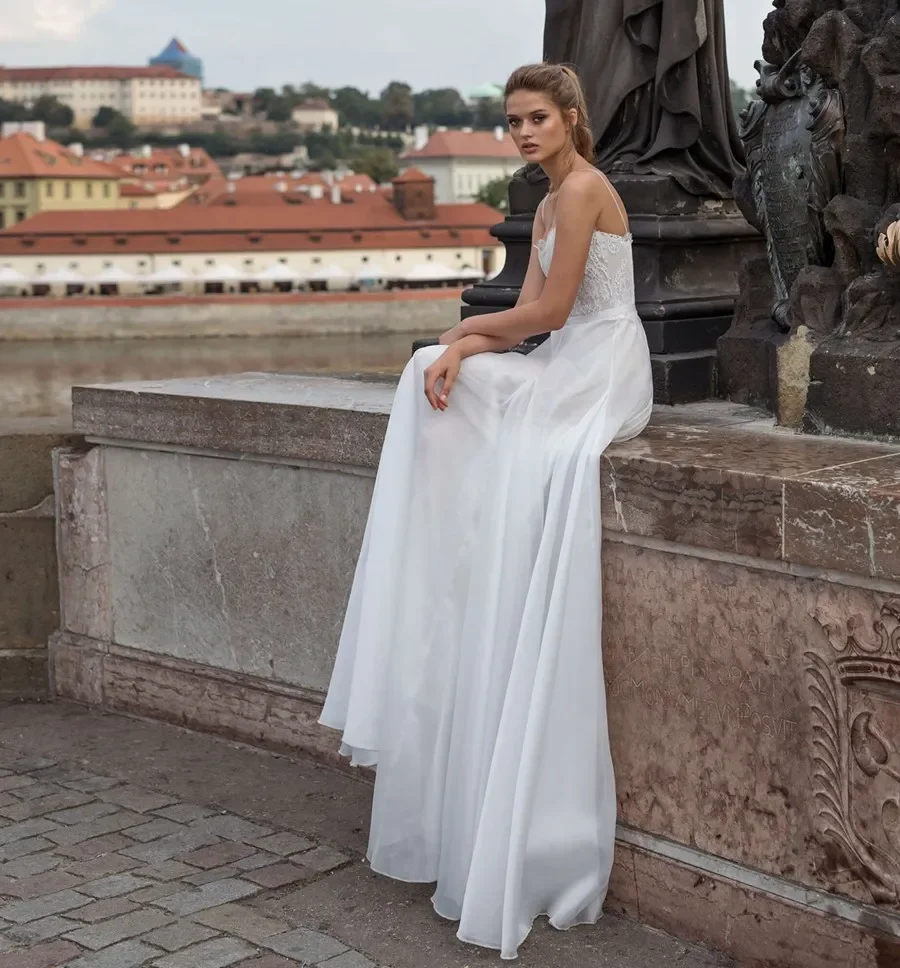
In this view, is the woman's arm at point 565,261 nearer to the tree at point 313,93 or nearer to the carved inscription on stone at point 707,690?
the carved inscription on stone at point 707,690

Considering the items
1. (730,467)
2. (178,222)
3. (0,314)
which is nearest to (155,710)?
(730,467)

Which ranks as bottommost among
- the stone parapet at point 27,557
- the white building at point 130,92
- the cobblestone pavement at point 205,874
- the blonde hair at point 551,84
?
the cobblestone pavement at point 205,874

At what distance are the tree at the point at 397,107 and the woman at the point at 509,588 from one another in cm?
13297

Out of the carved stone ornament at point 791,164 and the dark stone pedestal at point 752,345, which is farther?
the dark stone pedestal at point 752,345

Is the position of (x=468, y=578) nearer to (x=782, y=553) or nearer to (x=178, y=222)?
(x=782, y=553)

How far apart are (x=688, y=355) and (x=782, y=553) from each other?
155 cm

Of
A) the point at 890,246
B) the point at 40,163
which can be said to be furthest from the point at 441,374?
the point at 40,163

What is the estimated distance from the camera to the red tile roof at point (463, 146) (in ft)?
296

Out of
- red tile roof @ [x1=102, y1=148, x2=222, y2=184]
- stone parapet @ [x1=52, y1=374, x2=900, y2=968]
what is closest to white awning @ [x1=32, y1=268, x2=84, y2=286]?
red tile roof @ [x1=102, y1=148, x2=222, y2=184]

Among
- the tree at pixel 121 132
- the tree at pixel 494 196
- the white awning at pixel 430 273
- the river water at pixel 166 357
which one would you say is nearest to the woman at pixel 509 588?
the river water at pixel 166 357

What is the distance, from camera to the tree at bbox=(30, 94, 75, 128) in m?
133

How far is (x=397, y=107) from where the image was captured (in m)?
134

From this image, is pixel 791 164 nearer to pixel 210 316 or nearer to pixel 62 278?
pixel 210 316

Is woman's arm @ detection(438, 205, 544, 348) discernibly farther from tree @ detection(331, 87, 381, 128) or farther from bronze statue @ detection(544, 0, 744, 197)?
tree @ detection(331, 87, 381, 128)
